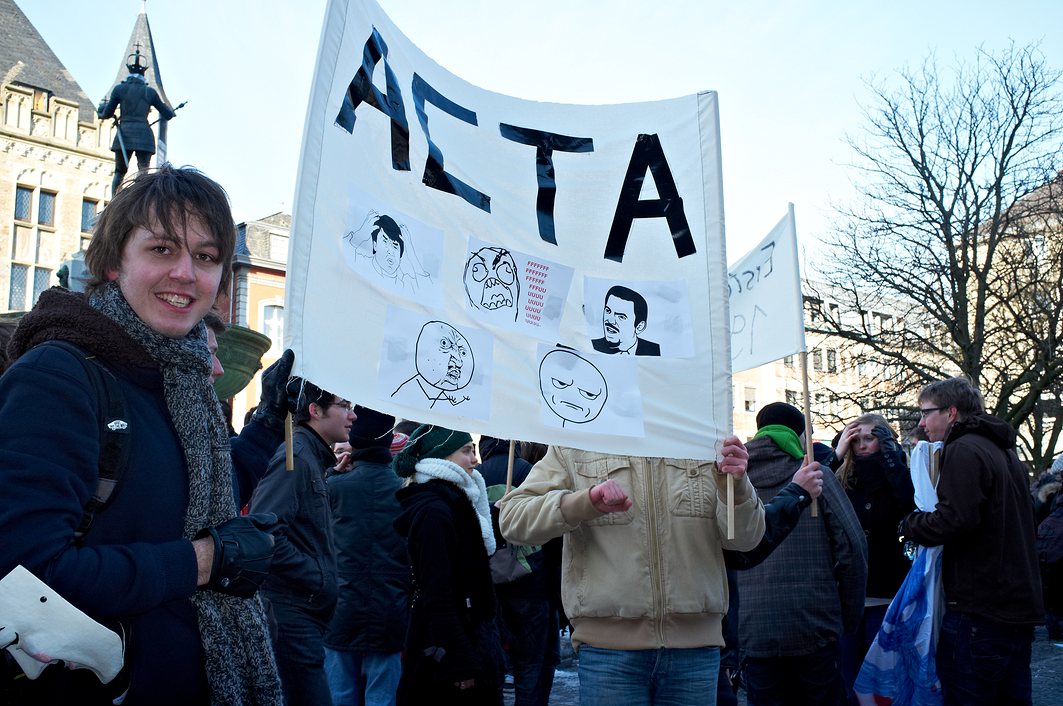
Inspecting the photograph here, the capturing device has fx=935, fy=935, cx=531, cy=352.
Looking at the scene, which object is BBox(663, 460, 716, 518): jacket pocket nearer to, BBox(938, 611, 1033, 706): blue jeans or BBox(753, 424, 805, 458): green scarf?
BBox(753, 424, 805, 458): green scarf

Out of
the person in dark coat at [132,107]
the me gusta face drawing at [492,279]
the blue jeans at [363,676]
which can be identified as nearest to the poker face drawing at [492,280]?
the me gusta face drawing at [492,279]

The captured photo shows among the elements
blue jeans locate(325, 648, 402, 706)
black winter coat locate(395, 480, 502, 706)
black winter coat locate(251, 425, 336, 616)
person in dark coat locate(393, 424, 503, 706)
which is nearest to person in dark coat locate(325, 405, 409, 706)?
blue jeans locate(325, 648, 402, 706)

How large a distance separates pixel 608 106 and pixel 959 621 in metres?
3.30

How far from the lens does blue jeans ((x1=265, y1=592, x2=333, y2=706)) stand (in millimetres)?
4199

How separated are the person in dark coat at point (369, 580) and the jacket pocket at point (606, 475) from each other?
196 cm

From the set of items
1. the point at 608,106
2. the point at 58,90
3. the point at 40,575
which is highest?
the point at 58,90

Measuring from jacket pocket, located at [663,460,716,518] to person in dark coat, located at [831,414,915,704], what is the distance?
268 cm

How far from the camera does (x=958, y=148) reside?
886 inches

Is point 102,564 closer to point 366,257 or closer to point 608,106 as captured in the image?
point 366,257

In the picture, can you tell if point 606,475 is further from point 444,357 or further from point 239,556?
point 239,556

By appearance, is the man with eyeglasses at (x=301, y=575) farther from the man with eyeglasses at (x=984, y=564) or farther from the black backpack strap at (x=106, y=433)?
the man with eyeglasses at (x=984, y=564)

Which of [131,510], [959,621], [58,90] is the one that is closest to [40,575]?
[131,510]

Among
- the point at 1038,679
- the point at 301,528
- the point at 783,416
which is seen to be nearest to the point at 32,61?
the point at 301,528

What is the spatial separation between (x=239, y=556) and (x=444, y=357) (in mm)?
1238
